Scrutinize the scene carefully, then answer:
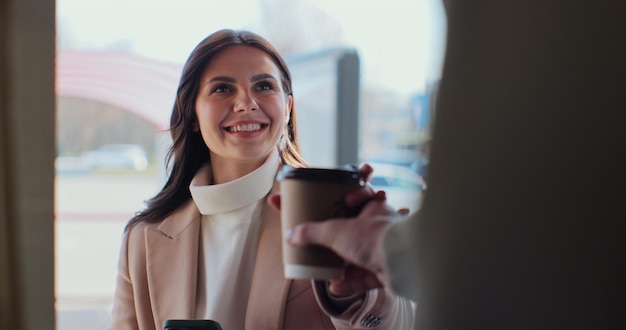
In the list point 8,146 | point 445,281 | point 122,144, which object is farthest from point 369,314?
point 8,146

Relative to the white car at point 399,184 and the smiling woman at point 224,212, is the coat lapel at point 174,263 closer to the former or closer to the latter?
the smiling woman at point 224,212

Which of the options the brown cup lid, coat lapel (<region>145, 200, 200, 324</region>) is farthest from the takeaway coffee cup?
coat lapel (<region>145, 200, 200, 324</region>)

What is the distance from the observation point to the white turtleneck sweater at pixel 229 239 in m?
0.92

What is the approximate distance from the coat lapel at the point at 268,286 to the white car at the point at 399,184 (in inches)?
6.3

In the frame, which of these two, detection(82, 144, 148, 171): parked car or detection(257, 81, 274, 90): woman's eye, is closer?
detection(257, 81, 274, 90): woman's eye

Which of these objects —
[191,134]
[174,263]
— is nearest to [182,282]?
[174,263]

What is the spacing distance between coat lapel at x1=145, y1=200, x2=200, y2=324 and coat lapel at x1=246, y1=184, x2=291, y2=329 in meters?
0.09

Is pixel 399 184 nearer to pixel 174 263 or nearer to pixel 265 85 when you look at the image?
pixel 265 85

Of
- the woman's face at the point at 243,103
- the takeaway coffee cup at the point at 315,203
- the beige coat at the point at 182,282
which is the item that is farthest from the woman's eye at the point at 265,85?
the takeaway coffee cup at the point at 315,203

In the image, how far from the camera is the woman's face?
2.99ft

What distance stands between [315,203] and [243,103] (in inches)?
11.5

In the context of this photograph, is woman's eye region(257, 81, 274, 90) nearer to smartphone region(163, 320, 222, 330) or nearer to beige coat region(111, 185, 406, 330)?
beige coat region(111, 185, 406, 330)

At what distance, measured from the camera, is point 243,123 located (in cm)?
91

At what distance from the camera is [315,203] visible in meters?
0.66
